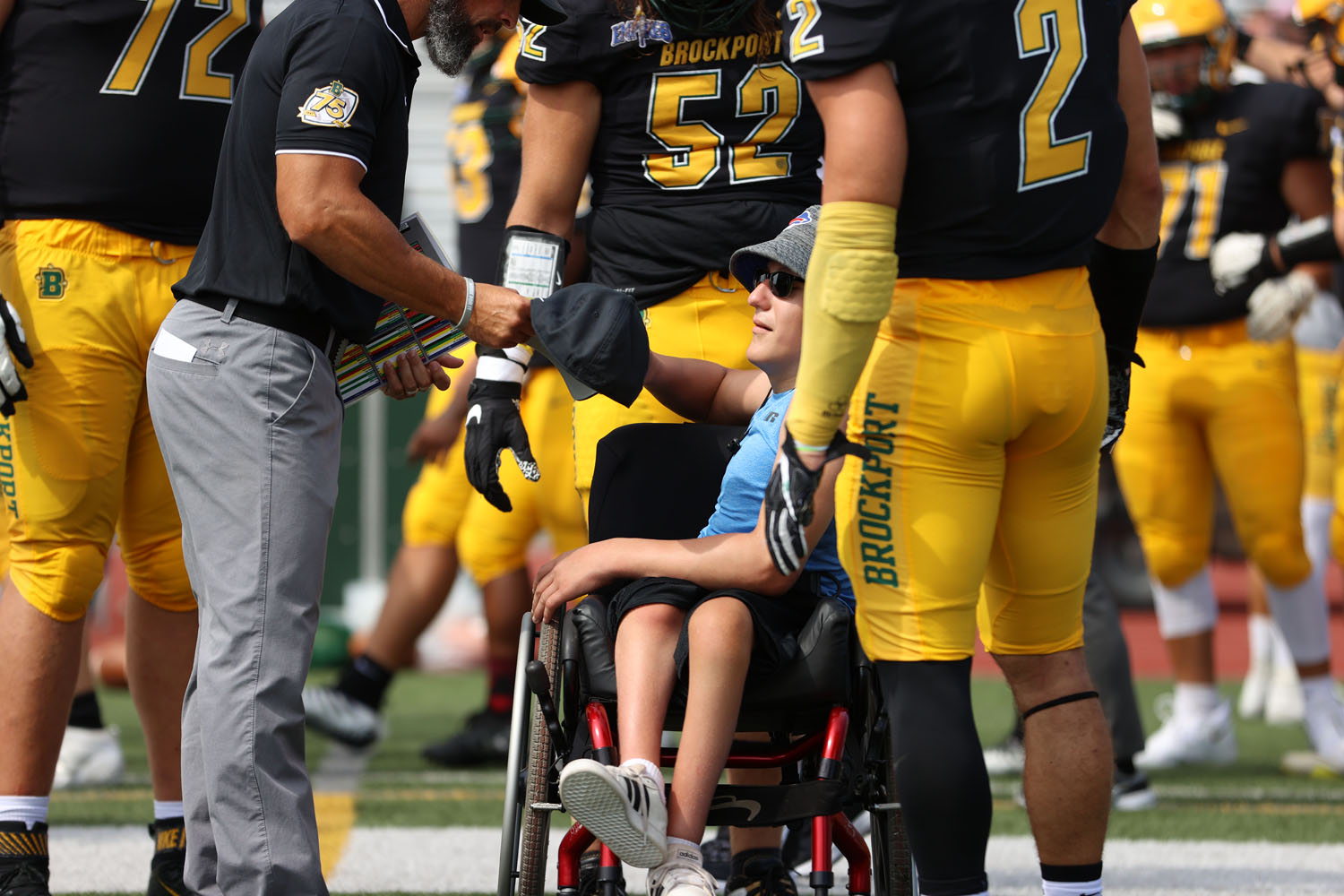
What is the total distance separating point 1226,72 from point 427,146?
31.2 ft

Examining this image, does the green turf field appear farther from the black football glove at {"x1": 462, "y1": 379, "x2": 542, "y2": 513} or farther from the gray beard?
the gray beard

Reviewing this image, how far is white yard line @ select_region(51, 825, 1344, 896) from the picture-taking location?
444cm

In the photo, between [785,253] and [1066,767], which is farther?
[785,253]

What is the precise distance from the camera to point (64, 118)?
157 inches

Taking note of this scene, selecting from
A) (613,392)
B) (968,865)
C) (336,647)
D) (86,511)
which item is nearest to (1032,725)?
(968,865)

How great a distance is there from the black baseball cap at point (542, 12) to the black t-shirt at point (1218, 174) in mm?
3267

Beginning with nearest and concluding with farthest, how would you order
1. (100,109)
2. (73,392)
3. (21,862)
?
(21,862) → (73,392) → (100,109)

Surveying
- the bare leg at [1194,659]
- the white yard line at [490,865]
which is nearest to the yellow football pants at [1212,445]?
the bare leg at [1194,659]

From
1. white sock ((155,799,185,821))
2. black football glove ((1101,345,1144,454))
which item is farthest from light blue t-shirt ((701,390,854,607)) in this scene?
white sock ((155,799,185,821))

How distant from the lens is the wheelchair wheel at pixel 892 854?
3.35 metres

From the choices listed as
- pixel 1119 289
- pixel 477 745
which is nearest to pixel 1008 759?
pixel 477 745

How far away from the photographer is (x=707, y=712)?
3240 mm

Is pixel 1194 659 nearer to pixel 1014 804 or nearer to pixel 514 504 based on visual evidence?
pixel 1014 804

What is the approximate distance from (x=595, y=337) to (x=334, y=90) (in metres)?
0.68
